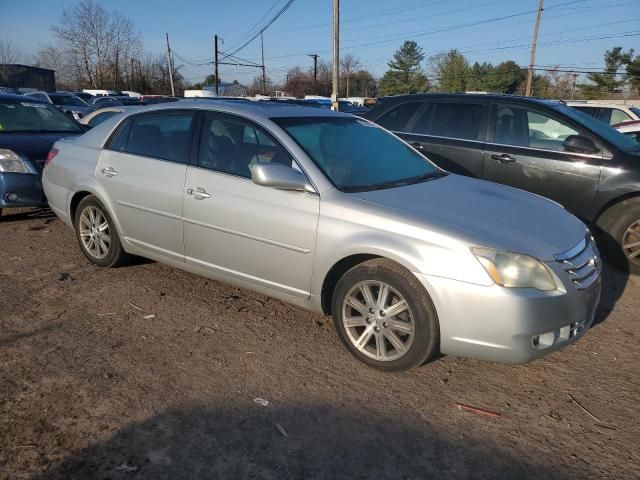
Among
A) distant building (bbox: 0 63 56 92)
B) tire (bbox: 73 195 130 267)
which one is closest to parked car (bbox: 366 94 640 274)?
tire (bbox: 73 195 130 267)

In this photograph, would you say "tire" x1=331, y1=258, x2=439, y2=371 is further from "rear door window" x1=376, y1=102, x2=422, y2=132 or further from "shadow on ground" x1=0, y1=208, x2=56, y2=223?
"shadow on ground" x1=0, y1=208, x2=56, y2=223

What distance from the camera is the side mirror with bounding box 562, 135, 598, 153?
17.4ft

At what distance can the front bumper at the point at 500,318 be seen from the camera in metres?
2.83

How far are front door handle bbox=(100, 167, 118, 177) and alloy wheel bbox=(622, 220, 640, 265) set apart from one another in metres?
4.85

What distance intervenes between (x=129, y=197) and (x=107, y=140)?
711mm

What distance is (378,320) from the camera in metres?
3.23

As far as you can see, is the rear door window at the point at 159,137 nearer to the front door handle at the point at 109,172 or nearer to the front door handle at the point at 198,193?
the front door handle at the point at 109,172

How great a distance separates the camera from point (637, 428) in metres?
2.75

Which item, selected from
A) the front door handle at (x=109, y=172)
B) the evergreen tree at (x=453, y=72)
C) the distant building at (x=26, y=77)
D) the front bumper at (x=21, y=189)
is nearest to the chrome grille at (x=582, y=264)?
the front door handle at (x=109, y=172)

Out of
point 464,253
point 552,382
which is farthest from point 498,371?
point 464,253

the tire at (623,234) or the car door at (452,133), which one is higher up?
the car door at (452,133)

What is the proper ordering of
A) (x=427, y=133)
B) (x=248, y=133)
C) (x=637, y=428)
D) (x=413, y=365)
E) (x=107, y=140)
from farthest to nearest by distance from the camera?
(x=427, y=133) → (x=107, y=140) → (x=248, y=133) → (x=413, y=365) → (x=637, y=428)

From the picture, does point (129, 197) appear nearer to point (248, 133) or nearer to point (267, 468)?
point (248, 133)

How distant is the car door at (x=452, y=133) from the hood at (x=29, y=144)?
4496 mm
